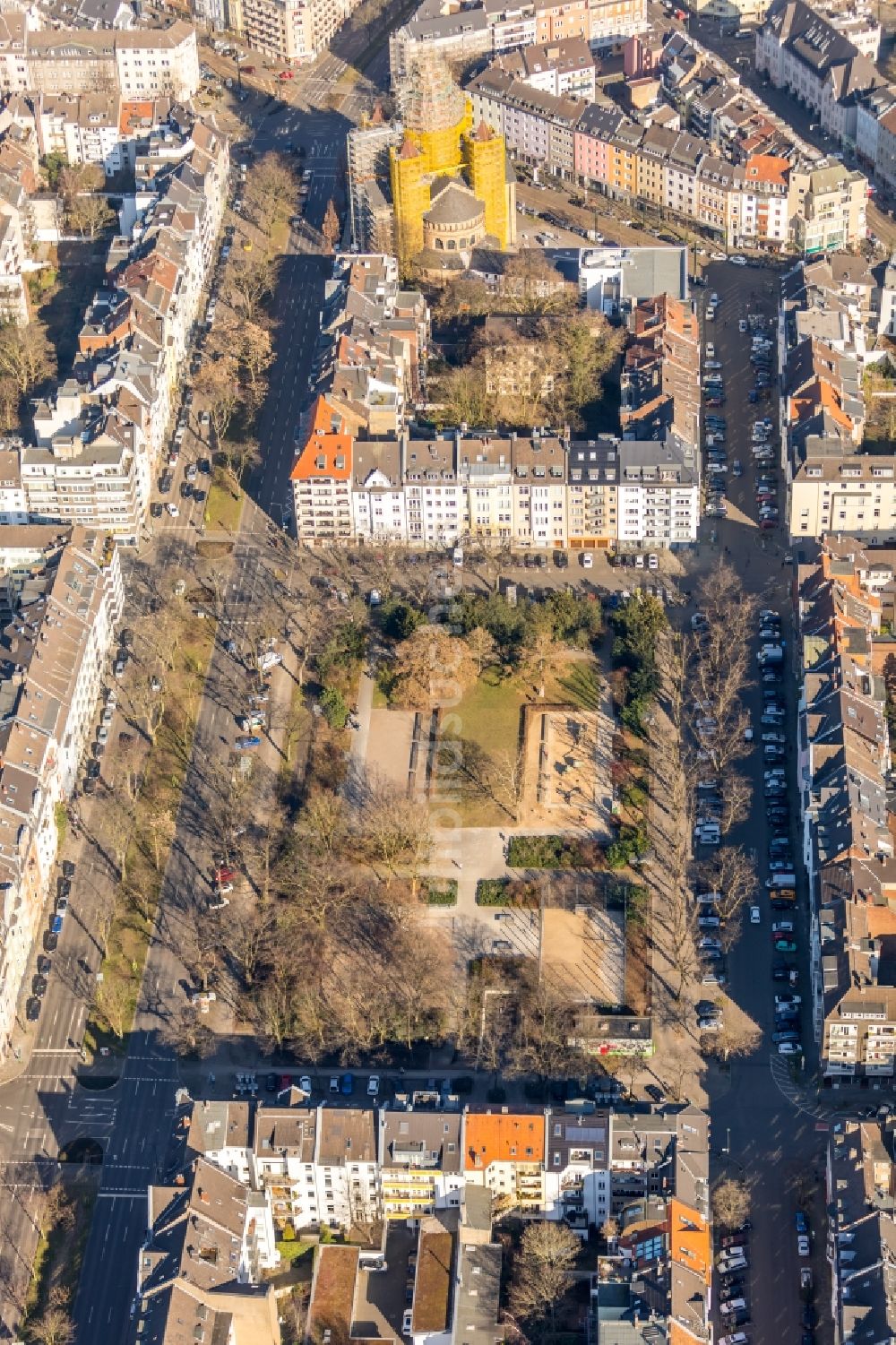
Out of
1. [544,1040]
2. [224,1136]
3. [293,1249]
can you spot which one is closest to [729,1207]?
[544,1040]

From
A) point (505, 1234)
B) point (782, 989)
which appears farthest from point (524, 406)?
point (505, 1234)

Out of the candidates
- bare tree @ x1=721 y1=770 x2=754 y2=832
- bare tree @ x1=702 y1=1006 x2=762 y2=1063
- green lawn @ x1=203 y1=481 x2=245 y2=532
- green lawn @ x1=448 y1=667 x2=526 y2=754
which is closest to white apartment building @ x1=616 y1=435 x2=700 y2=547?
green lawn @ x1=448 y1=667 x2=526 y2=754

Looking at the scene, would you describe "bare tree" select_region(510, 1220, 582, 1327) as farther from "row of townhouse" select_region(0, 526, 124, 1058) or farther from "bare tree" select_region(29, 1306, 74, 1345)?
"row of townhouse" select_region(0, 526, 124, 1058)

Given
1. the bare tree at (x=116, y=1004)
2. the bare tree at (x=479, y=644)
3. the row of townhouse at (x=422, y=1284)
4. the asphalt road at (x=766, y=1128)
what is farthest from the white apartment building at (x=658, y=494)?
the row of townhouse at (x=422, y=1284)

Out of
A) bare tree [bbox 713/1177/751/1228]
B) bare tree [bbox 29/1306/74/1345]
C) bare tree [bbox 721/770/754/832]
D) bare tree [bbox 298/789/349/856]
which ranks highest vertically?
bare tree [bbox 721/770/754/832]

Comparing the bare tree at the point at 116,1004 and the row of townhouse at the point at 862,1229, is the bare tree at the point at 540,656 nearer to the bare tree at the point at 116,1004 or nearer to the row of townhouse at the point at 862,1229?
the bare tree at the point at 116,1004

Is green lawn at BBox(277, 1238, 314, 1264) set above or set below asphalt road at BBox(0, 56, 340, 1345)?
below
